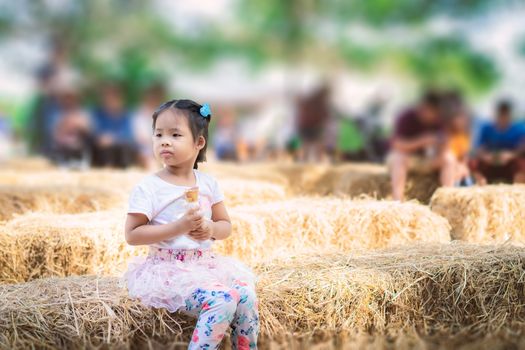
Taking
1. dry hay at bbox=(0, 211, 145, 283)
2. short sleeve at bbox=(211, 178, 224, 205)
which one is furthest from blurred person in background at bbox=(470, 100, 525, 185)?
short sleeve at bbox=(211, 178, 224, 205)

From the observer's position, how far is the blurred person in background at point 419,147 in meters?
5.34

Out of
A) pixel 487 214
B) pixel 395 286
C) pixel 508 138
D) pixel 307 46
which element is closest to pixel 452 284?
pixel 395 286

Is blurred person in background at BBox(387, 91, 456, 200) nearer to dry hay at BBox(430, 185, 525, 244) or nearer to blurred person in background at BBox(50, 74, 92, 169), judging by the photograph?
dry hay at BBox(430, 185, 525, 244)

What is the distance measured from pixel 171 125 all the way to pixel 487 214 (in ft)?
8.51

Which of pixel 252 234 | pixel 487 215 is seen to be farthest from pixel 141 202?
pixel 487 215

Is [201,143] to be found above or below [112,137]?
below

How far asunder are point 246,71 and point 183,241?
9254 millimetres

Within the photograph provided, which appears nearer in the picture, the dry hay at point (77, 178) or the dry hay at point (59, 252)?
the dry hay at point (59, 252)

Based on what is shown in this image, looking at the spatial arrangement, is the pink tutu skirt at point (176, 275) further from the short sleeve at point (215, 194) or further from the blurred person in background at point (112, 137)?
the blurred person in background at point (112, 137)

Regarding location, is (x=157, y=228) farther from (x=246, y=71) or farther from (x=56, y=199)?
(x=246, y=71)

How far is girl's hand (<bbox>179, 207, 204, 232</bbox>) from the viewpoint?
2127 millimetres

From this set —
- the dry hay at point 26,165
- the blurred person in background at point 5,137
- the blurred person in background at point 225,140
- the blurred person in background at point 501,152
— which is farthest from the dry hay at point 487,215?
the blurred person in background at point 5,137

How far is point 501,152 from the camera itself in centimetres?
577

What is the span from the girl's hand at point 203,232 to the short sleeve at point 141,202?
149mm
